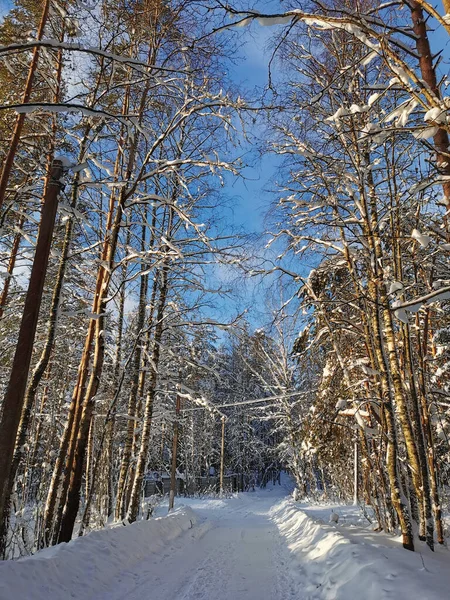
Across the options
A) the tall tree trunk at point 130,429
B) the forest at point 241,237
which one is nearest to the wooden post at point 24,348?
the forest at point 241,237

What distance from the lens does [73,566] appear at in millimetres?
4512

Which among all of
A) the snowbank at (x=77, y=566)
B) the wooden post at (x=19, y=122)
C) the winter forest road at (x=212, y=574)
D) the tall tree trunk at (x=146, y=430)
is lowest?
the winter forest road at (x=212, y=574)

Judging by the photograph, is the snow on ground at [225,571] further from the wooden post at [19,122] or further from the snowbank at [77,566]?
the wooden post at [19,122]

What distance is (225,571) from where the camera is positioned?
568 cm

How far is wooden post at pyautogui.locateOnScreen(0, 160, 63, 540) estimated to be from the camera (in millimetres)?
3494

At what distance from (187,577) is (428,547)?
10.5ft

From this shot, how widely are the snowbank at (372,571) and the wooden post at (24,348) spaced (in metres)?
3.33

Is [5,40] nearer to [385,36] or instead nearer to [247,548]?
[385,36]

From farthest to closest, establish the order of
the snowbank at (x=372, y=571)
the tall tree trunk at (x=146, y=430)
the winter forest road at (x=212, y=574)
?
the tall tree trunk at (x=146, y=430) → the winter forest road at (x=212, y=574) → the snowbank at (x=372, y=571)

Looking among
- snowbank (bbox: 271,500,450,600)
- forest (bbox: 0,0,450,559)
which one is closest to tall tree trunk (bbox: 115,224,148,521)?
forest (bbox: 0,0,450,559)

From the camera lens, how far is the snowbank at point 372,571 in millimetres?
3172

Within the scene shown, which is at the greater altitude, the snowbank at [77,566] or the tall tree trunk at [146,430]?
the tall tree trunk at [146,430]

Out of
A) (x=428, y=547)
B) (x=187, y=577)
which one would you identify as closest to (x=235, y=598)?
(x=187, y=577)

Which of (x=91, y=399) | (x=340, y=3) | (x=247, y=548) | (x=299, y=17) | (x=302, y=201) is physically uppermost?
(x=340, y=3)
